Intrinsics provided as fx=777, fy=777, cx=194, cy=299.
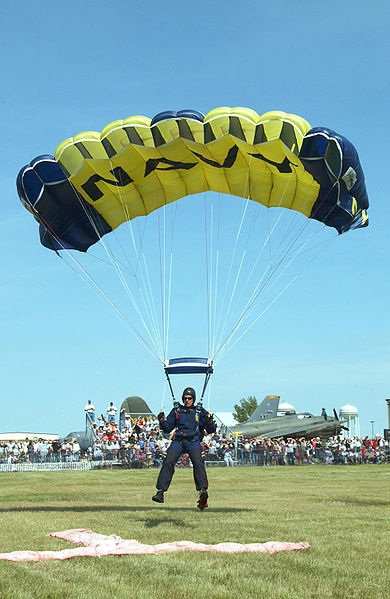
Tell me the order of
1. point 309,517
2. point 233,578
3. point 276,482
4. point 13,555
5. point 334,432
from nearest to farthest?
point 233,578, point 13,555, point 309,517, point 276,482, point 334,432

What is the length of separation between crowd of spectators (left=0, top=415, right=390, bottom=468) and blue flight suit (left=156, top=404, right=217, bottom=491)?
22.6 metres

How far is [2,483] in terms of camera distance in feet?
84.8

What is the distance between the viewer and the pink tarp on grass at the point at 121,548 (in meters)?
8.35

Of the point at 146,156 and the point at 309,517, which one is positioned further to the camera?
the point at 146,156

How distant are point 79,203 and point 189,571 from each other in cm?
1090

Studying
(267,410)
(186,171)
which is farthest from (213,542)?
(267,410)

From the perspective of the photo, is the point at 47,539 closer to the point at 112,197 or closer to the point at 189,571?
the point at 189,571

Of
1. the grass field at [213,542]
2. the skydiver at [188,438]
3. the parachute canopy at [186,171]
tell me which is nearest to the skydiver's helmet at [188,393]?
the skydiver at [188,438]

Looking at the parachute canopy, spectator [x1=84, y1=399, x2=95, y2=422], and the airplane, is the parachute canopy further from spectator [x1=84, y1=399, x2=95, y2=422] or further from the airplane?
the airplane

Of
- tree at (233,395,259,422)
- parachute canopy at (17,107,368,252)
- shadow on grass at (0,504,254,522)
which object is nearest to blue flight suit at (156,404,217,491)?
shadow on grass at (0,504,254,522)

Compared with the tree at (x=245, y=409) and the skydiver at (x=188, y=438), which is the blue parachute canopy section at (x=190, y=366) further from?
the tree at (x=245, y=409)

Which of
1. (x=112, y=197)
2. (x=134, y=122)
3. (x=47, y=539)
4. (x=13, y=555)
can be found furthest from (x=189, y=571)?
(x=112, y=197)

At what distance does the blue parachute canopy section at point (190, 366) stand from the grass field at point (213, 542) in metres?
2.45

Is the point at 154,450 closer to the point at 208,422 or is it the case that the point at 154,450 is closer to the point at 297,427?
the point at 297,427
